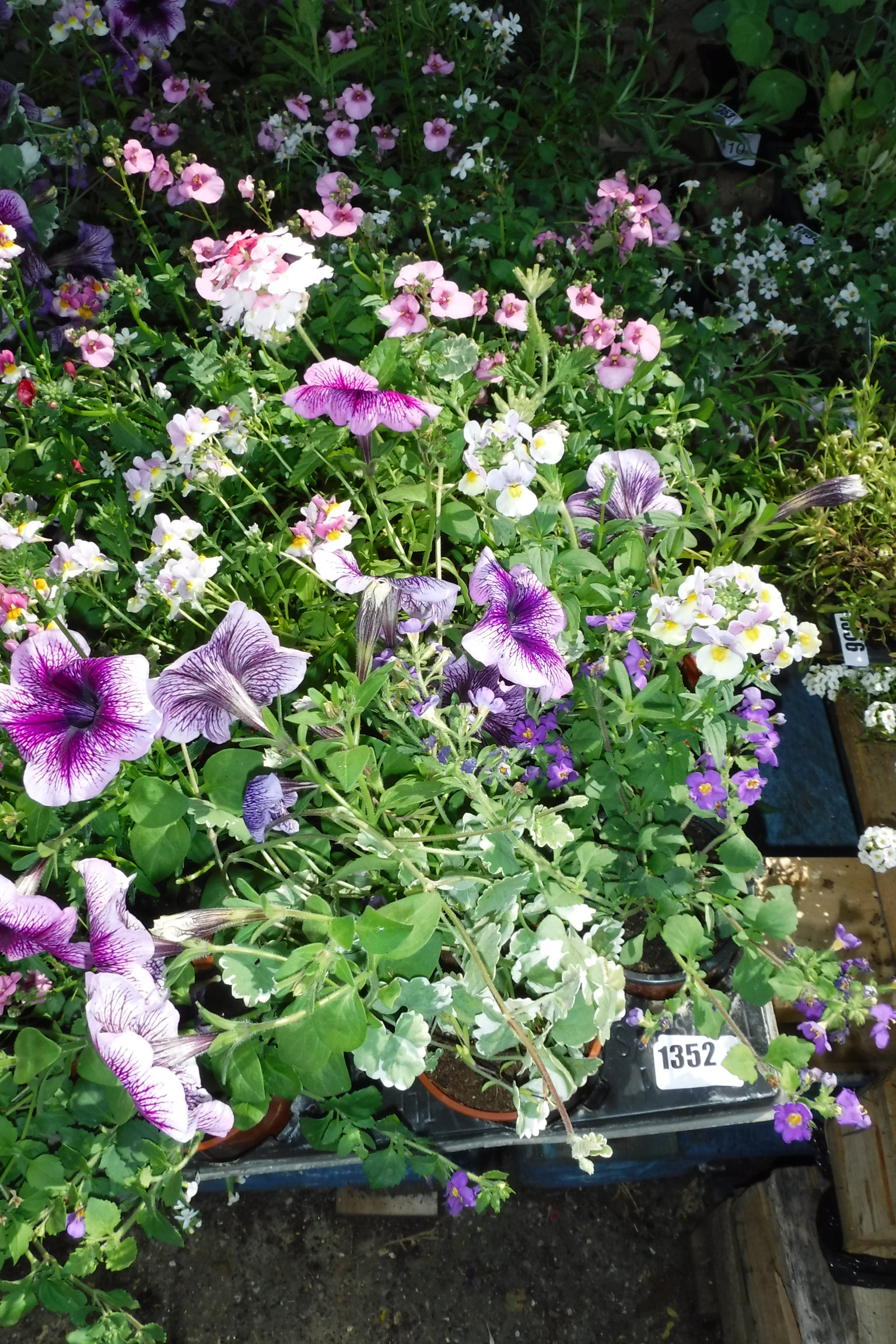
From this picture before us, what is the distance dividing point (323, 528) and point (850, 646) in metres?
0.91

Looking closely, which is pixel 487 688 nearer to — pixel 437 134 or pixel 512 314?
pixel 512 314

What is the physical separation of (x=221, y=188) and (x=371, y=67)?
61 centimetres

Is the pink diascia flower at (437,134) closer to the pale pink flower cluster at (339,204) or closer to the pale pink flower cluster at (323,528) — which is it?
the pale pink flower cluster at (339,204)

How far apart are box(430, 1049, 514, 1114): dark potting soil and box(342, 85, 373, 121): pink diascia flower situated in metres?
1.61

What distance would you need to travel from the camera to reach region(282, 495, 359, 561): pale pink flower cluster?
1059 millimetres

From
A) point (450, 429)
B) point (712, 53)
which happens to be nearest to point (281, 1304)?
point (450, 429)

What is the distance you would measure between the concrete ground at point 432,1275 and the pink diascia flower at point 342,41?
2.28m

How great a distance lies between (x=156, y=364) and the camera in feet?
4.93

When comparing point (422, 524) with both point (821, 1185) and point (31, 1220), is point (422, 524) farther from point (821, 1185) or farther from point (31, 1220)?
point (821, 1185)

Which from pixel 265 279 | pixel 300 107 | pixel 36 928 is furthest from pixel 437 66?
pixel 36 928

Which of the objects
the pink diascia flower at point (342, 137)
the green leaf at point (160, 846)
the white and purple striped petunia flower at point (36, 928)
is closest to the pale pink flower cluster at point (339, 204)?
the pink diascia flower at point (342, 137)

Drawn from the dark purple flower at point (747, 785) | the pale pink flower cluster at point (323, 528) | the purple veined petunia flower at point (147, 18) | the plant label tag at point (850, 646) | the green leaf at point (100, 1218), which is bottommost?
the green leaf at point (100, 1218)

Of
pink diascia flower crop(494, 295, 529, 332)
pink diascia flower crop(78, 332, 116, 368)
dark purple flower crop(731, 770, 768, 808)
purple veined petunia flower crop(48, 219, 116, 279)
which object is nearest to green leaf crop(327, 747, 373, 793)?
dark purple flower crop(731, 770, 768, 808)

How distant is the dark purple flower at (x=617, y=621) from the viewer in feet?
3.31
